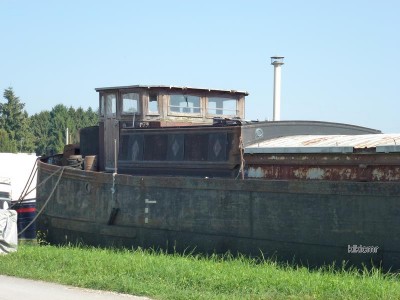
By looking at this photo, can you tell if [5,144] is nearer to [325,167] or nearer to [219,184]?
[219,184]

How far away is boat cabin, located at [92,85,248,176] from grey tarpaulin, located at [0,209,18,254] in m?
2.53

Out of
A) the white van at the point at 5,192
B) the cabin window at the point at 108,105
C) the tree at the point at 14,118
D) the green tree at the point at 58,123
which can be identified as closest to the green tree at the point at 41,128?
the green tree at the point at 58,123

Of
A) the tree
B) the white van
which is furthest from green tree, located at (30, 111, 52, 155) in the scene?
the white van

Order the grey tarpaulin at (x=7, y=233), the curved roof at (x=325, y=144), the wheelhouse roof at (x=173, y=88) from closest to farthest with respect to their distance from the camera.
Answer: the curved roof at (x=325, y=144), the grey tarpaulin at (x=7, y=233), the wheelhouse roof at (x=173, y=88)

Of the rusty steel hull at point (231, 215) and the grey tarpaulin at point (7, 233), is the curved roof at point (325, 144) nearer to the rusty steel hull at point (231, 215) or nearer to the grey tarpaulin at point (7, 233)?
the rusty steel hull at point (231, 215)

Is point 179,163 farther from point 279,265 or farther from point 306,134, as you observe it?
point 279,265

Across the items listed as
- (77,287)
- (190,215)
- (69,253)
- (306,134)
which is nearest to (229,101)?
(306,134)

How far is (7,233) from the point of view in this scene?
14570mm

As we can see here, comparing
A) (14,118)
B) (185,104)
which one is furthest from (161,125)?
(14,118)

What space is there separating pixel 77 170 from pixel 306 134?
5150 millimetres

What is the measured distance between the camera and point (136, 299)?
31.2ft

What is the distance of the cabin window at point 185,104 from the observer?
16.9 m

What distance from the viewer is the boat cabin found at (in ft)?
48.3

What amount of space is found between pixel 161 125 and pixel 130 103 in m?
1.17
